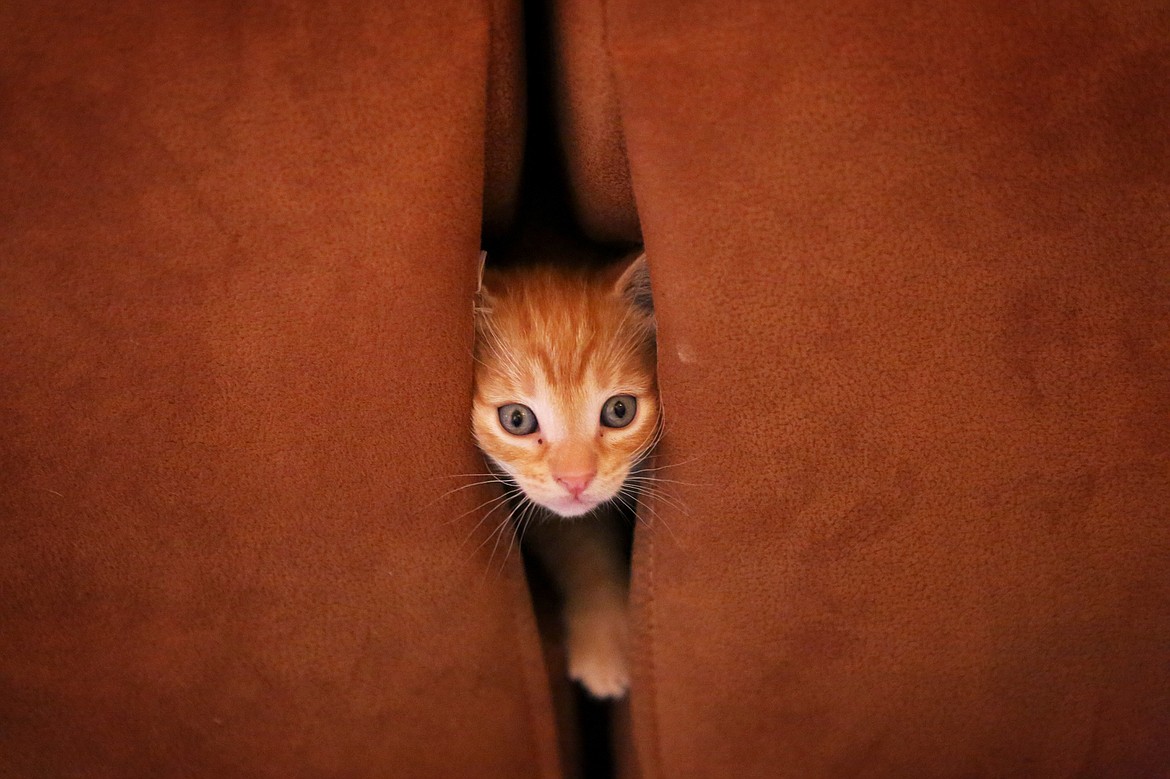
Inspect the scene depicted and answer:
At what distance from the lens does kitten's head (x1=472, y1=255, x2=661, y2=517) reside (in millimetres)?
819

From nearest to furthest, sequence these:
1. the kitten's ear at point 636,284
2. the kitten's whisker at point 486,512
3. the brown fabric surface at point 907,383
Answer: the brown fabric surface at point 907,383
the kitten's whisker at point 486,512
the kitten's ear at point 636,284

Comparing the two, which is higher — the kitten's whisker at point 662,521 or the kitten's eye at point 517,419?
the kitten's eye at point 517,419

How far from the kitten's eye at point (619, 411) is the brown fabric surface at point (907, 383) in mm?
163

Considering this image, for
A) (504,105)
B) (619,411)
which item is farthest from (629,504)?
(504,105)

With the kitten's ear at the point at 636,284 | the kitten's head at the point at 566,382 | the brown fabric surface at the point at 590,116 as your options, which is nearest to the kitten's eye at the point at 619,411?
the kitten's head at the point at 566,382

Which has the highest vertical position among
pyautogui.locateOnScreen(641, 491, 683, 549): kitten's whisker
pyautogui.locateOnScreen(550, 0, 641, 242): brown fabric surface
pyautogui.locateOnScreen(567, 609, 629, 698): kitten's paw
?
pyautogui.locateOnScreen(550, 0, 641, 242): brown fabric surface

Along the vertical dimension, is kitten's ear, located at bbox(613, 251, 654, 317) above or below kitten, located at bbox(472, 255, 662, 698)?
above

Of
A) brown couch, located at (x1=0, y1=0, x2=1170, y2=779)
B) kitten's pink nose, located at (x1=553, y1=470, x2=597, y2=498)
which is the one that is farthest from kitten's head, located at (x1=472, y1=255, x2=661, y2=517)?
brown couch, located at (x1=0, y1=0, x2=1170, y2=779)

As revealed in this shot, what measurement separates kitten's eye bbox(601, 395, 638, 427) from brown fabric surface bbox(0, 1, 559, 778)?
0.67ft

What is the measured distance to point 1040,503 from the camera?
67 cm

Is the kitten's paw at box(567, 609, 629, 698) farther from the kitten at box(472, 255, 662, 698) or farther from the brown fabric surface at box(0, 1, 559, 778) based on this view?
the brown fabric surface at box(0, 1, 559, 778)

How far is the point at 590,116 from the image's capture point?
0.63 meters

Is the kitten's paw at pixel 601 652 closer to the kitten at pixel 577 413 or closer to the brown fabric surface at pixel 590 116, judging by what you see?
the kitten at pixel 577 413

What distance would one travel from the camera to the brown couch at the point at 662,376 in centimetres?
57
